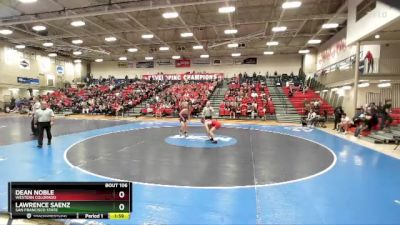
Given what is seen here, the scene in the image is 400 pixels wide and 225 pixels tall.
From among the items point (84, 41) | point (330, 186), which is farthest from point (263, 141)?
point (84, 41)

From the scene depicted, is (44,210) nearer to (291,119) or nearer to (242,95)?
(291,119)

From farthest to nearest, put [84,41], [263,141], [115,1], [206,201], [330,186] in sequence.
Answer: [84,41], [115,1], [263,141], [330,186], [206,201]

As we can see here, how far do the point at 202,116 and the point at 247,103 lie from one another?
1300cm

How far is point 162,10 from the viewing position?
61.1ft

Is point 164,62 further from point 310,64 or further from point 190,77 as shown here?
point 310,64

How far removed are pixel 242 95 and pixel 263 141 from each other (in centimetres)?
1475

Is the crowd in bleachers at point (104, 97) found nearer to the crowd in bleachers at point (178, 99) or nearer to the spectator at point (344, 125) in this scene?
the crowd in bleachers at point (178, 99)

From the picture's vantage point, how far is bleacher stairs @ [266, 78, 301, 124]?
21062mm

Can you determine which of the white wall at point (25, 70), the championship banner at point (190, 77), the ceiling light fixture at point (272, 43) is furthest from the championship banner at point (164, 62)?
the ceiling light fixture at point (272, 43)

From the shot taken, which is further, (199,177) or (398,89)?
(398,89)

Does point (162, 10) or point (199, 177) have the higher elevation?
point (162, 10)

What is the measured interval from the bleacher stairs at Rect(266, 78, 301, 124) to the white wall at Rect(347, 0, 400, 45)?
7.42m
